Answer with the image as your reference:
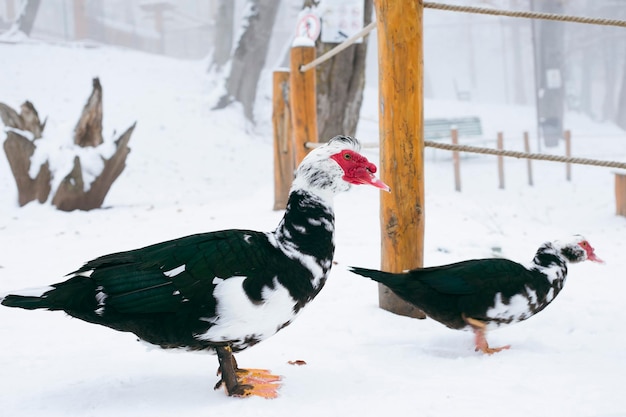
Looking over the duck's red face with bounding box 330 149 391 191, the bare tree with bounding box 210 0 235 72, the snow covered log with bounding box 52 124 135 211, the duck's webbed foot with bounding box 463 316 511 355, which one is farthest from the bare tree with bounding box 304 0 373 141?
the bare tree with bounding box 210 0 235 72

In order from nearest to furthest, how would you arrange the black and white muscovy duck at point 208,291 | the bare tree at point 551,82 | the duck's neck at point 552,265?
the black and white muscovy duck at point 208,291, the duck's neck at point 552,265, the bare tree at point 551,82

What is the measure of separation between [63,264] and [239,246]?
283 centimetres

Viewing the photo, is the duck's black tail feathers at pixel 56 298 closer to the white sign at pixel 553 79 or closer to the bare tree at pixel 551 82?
the bare tree at pixel 551 82

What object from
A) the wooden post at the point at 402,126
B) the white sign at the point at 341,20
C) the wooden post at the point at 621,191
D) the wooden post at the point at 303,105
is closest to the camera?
the wooden post at the point at 402,126

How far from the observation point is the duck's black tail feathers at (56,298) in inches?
88.6

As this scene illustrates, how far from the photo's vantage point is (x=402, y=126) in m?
3.25

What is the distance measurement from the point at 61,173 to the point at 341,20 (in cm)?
350

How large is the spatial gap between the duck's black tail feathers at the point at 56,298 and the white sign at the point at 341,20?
5.50m

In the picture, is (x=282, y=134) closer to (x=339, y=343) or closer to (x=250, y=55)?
(x=339, y=343)

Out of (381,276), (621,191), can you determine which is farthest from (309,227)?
(621,191)

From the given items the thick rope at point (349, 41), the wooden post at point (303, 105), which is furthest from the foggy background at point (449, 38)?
the thick rope at point (349, 41)

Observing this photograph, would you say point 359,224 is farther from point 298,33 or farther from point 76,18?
point 76,18

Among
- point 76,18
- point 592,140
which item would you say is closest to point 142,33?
point 76,18

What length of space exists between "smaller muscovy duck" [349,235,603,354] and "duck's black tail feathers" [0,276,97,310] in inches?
42.7
